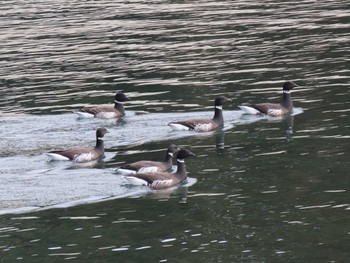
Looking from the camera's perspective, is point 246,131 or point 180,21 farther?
point 180,21

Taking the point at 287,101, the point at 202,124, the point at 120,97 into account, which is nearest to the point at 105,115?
the point at 120,97

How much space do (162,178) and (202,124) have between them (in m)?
7.91

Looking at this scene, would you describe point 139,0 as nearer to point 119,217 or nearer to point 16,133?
point 16,133

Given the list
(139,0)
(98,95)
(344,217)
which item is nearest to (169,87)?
(98,95)

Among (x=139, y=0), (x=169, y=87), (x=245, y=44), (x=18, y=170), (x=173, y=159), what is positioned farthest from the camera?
(x=139, y=0)

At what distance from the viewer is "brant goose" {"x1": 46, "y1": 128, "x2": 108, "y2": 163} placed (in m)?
34.2

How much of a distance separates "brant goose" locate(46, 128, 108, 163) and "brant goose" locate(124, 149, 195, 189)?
12.4 feet

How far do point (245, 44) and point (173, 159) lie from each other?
2424 centimetres

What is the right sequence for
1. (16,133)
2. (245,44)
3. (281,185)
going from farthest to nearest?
(245,44) < (16,133) < (281,185)

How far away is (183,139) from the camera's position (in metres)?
37.7

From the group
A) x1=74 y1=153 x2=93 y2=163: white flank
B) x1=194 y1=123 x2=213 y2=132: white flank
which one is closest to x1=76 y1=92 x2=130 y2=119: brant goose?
x1=194 y1=123 x2=213 y2=132: white flank

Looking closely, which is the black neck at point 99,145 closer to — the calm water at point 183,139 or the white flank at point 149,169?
the calm water at point 183,139

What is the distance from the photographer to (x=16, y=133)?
39.3 metres

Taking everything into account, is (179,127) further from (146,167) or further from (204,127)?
(146,167)
